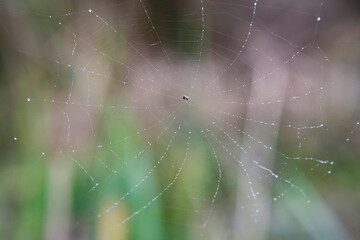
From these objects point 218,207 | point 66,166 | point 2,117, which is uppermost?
point 2,117

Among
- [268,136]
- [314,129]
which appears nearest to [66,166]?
[268,136]

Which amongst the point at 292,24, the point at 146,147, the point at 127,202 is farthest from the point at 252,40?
the point at 127,202

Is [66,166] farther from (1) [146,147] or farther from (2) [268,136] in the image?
(2) [268,136]

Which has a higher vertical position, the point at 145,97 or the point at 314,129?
the point at 145,97

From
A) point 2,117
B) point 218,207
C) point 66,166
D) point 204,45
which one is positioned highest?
point 204,45

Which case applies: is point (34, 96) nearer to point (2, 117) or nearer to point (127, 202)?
point (2, 117)

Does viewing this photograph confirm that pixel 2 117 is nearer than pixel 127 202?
No
